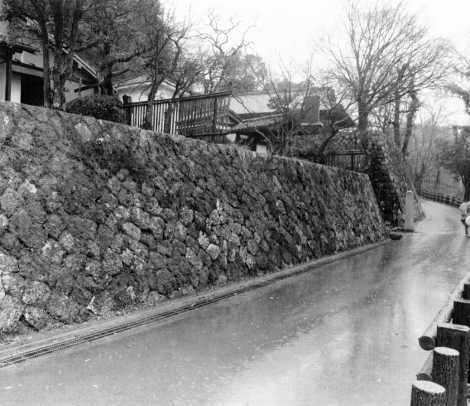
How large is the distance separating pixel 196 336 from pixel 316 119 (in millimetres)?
14824

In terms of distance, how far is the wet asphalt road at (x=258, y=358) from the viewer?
12.3 ft

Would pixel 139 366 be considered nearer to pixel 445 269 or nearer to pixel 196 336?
pixel 196 336

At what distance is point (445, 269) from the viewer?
33.7 ft

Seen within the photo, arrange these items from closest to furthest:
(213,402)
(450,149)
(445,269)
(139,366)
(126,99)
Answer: (213,402)
(139,366)
(445,269)
(126,99)
(450,149)

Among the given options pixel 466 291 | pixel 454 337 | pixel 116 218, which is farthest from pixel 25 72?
pixel 454 337

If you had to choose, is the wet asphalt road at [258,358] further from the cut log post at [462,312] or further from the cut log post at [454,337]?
the cut log post at [454,337]

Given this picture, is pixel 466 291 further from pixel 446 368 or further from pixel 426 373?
pixel 446 368

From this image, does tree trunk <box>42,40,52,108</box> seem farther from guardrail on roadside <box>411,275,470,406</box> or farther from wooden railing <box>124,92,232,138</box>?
guardrail on roadside <box>411,275,470,406</box>

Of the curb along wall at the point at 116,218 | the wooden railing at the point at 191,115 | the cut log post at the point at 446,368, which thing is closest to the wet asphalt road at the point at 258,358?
the curb along wall at the point at 116,218

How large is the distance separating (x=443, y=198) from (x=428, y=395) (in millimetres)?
42115

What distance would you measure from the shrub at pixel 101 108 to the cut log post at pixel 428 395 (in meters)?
10.6

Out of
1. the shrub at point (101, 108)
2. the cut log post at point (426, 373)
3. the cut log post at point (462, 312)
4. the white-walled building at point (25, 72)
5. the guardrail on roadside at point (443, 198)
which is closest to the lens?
the cut log post at point (426, 373)

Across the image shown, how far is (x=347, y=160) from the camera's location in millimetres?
19734

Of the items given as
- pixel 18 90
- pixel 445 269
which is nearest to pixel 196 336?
pixel 445 269
